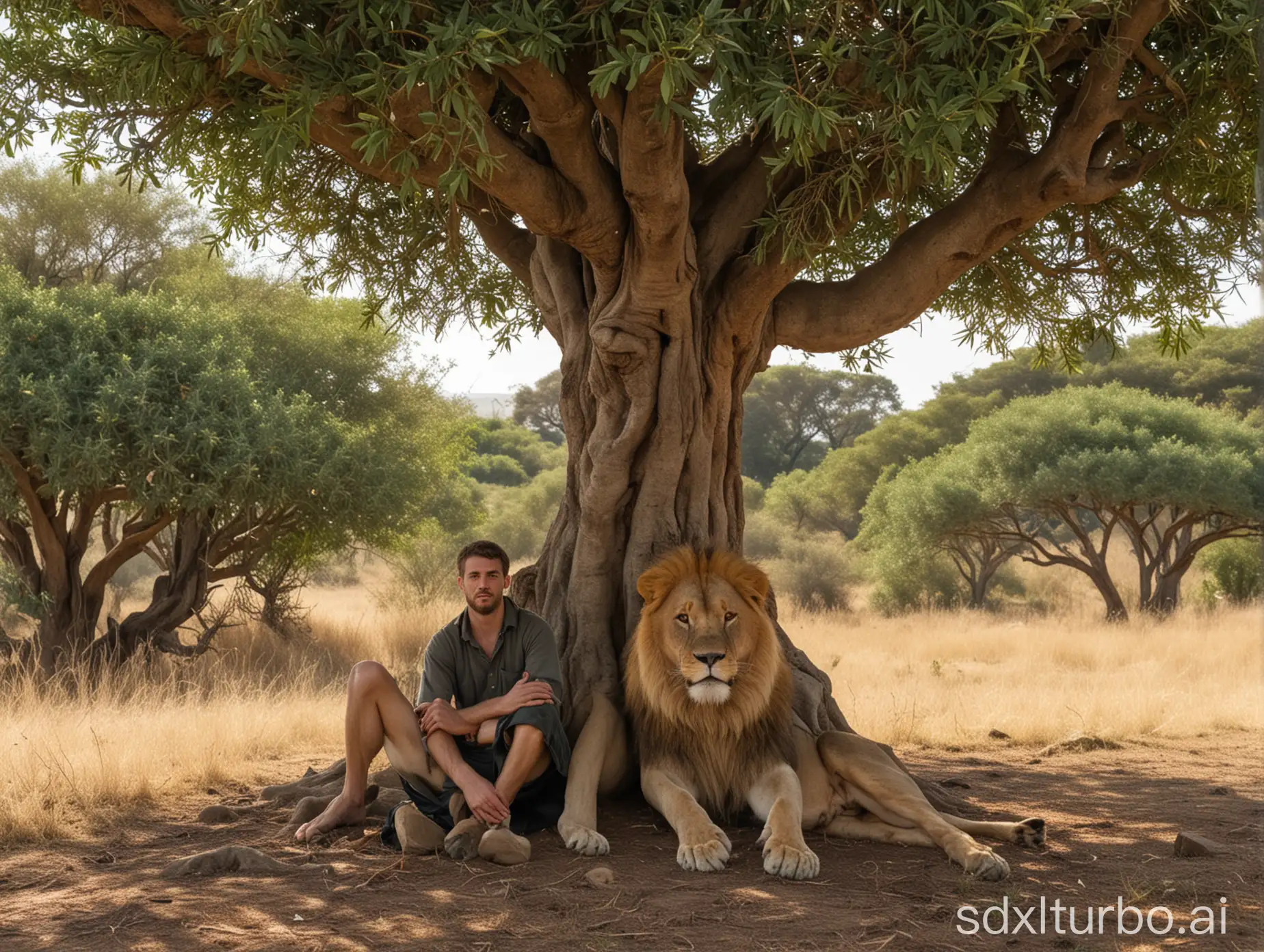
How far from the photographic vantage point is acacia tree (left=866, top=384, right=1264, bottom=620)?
66.5 ft

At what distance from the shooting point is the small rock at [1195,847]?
17.5 feet

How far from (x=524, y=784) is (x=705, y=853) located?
38.7 inches

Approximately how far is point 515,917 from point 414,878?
72 centimetres

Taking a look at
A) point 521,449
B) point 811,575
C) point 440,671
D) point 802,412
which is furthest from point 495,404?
point 440,671

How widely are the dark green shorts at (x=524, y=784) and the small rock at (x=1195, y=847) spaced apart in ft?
9.19

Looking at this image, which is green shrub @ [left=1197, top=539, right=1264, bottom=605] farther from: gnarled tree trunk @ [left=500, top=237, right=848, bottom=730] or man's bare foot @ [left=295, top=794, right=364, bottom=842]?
man's bare foot @ [left=295, top=794, right=364, bottom=842]

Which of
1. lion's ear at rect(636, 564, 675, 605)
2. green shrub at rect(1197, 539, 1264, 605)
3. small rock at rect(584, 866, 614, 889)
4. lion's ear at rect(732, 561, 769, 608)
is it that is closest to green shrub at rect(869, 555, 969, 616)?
green shrub at rect(1197, 539, 1264, 605)

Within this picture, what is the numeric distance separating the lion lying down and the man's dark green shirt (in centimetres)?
47

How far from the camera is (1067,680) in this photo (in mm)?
13227

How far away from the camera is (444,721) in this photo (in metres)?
5.34

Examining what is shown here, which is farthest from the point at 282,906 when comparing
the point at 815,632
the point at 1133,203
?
the point at 815,632

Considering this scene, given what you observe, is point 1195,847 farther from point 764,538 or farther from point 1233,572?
point 764,538

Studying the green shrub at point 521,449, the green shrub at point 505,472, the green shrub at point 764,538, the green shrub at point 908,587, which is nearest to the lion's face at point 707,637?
the green shrub at point 908,587

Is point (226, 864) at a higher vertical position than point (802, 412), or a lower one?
lower
